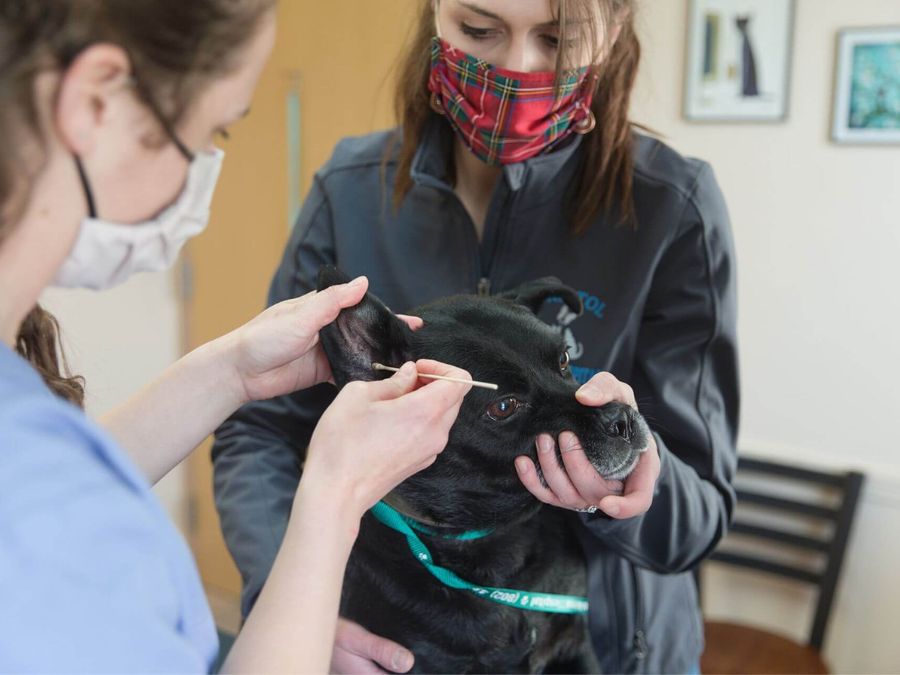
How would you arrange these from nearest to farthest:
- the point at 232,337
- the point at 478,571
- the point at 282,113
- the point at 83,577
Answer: the point at 83,577 < the point at 232,337 < the point at 478,571 < the point at 282,113

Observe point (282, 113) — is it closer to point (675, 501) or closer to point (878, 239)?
point (878, 239)

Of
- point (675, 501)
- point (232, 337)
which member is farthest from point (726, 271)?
point (232, 337)

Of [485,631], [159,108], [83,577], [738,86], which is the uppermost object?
[738,86]

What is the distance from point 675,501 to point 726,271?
15.0 inches

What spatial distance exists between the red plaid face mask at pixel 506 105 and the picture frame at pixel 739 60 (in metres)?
1.39

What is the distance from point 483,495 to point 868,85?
1.89 meters

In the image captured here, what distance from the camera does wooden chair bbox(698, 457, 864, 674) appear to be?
245 centimetres

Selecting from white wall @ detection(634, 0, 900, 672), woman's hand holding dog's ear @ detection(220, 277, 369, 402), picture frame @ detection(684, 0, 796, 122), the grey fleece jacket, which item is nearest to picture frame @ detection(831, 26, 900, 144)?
white wall @ detection(634, 0, 900, 672)

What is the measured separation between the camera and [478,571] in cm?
124

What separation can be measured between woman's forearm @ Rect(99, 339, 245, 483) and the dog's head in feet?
0.48

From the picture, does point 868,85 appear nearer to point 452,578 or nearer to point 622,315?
point 622,315

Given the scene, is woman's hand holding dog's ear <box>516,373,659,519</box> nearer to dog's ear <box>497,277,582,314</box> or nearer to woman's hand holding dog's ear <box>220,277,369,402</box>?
dog's ear <box>497,277,582,314</box>

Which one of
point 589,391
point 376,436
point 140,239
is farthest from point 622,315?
point 140,239

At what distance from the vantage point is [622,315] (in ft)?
4.35
